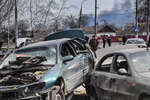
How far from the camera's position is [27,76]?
5.07 meters

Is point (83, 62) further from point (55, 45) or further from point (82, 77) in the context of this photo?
point (55, 45)

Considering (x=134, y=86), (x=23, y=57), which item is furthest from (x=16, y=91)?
(x=134, y=86)

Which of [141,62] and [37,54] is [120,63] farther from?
[37,54]

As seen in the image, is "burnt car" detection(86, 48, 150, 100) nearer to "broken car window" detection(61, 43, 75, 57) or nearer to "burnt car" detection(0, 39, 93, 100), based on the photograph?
"burnt car" detection(0, 39, 93, 100)

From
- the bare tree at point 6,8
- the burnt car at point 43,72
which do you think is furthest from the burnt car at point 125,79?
the bare tree at point 6,8

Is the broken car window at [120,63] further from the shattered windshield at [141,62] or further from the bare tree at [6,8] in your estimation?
the bare tree at [6,8]

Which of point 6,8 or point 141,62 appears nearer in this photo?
point 141,62

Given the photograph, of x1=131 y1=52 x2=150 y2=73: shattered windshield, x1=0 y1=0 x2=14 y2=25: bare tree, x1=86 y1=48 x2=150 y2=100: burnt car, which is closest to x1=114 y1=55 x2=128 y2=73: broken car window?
x1=86 y1=48 x2=150 y2=100: burnt car

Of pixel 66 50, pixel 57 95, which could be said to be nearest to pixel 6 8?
pixel 66 50

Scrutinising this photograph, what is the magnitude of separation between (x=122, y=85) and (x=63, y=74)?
1.58 metres

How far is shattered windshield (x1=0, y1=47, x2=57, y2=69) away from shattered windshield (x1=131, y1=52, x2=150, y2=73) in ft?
6.86

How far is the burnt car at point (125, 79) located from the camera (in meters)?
3.98

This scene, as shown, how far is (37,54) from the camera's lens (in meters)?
6.45

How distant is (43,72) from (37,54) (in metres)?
1.28
